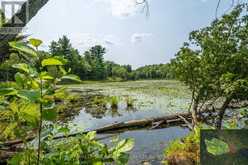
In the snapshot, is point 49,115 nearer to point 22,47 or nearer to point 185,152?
point 22,47

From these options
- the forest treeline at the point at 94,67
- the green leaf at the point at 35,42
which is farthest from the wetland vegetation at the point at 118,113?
the forest treeline at the point at 94,67

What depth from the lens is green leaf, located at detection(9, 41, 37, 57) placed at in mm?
1167

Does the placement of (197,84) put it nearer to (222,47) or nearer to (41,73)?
(222,47)

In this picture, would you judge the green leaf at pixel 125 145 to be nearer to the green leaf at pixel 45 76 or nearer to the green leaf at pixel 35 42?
the green leaf at pixel 45 76

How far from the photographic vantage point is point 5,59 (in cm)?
144

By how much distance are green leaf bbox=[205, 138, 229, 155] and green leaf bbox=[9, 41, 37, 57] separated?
2.38 ft

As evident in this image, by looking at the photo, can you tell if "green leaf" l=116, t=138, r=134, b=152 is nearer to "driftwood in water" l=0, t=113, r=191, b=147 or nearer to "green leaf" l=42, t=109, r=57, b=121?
"green leaf" l=42, t=109, r=57, b=121

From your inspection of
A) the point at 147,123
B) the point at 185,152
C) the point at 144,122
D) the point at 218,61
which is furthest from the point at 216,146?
the point at 147,123

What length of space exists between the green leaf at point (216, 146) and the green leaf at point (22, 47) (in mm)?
725

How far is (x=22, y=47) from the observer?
1.20 m

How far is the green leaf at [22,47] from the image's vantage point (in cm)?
117

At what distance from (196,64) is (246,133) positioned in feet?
45.6

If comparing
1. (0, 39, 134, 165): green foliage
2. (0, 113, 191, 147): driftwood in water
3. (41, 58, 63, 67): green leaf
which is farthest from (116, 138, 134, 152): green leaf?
(0, 113, 191, 147): driftwood in water

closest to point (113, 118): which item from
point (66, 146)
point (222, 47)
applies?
point (222, 47)
